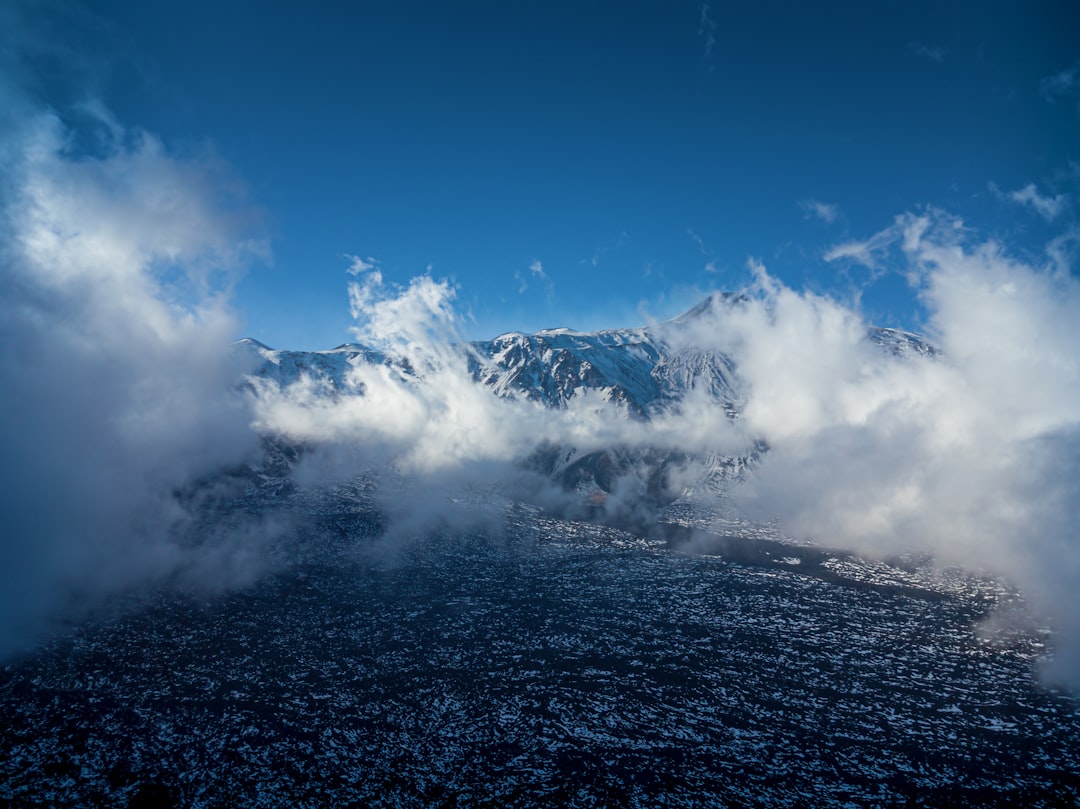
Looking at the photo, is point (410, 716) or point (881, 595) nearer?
point (410, 716)

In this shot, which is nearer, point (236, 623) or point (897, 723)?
point (897, 723)

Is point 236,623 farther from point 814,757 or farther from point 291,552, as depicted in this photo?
point 814,757

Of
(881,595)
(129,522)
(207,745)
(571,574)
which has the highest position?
(881,595)

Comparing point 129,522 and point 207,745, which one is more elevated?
point 129,522

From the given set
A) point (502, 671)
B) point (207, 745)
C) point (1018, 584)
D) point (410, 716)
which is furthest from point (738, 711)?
point (1018, 584)

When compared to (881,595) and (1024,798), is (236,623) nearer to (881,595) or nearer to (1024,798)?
(1024,798)

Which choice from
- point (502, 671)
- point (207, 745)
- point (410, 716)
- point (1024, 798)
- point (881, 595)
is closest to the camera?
point (1024, 798)

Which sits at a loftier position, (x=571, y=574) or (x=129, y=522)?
(x=571, y=574)

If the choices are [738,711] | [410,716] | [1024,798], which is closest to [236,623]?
[410,716]

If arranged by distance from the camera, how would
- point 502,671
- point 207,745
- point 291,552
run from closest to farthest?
1. point 207,745
2. point 502,671
3. point 291,552
